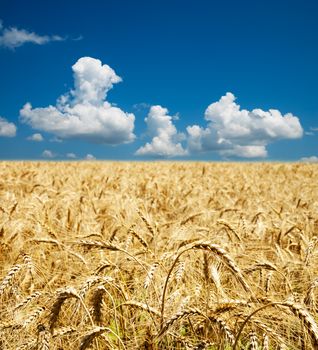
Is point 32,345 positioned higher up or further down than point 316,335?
further down

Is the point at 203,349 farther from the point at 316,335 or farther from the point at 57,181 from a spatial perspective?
the point at 57,181

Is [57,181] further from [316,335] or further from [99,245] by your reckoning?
[316,335]

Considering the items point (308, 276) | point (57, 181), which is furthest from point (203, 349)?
point (57, 181)

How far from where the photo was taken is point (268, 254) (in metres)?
3.48

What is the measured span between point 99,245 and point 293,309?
0.99 m

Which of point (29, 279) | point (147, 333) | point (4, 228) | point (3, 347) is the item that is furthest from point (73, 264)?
point (147, 333)

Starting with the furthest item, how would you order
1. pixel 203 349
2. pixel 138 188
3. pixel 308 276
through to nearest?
pixel 138 188
pixel 308 276
pixel 203 349

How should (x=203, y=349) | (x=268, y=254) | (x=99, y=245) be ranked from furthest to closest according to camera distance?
(x=268, y=254) → (x=99, y=245) → (x=203, y=349)

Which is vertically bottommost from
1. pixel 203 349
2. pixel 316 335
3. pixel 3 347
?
pixel 3 347

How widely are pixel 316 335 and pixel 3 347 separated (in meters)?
1.55

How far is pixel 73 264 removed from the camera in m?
2.96

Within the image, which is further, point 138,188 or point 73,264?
point 138,188

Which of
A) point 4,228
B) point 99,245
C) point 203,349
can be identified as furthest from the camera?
point 4,228

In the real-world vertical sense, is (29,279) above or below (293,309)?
below
